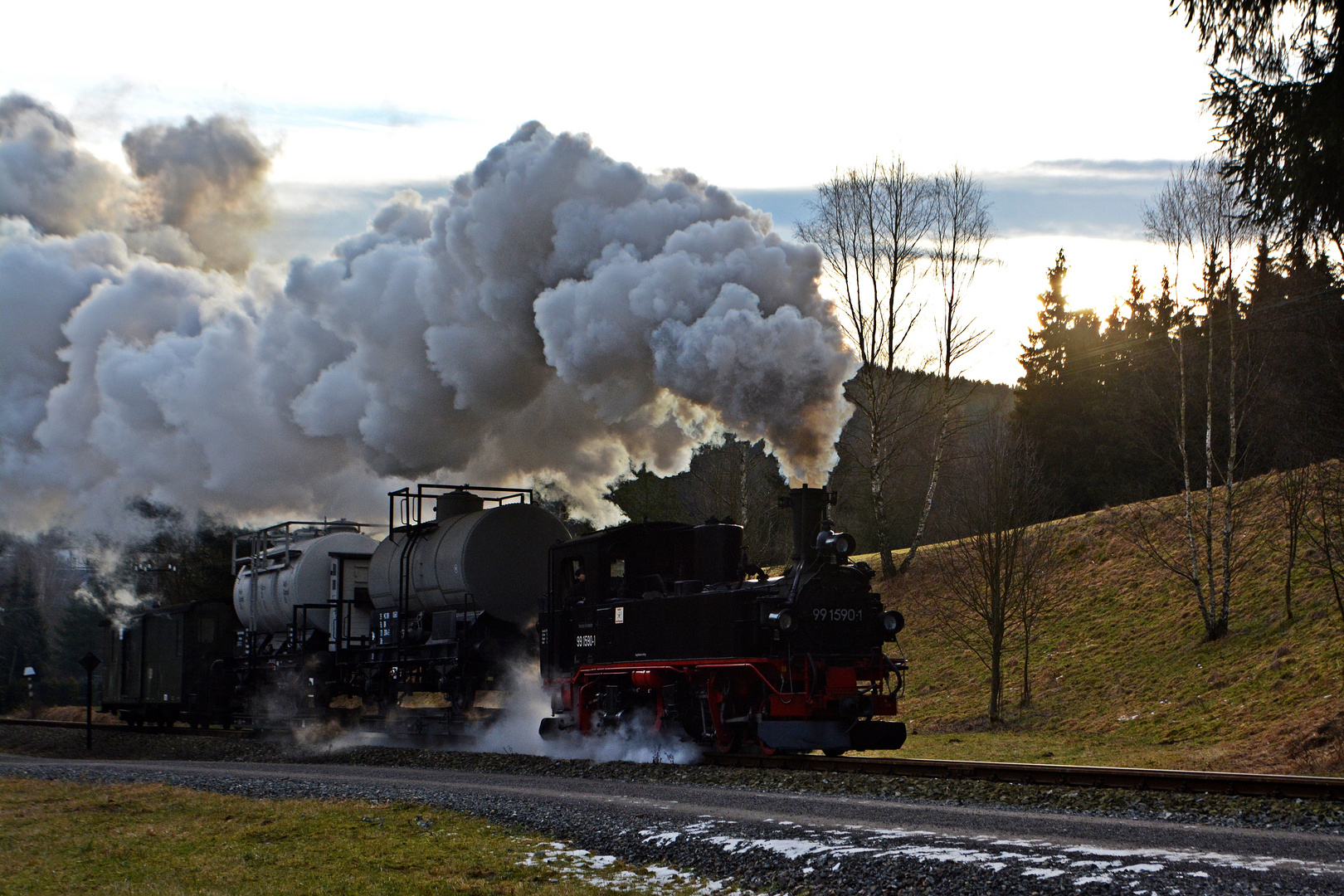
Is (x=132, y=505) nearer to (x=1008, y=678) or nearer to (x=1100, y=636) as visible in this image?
(x=1008, y=678)

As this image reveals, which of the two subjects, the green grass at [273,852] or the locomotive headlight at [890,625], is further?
the locomotive headlight at [890,625]

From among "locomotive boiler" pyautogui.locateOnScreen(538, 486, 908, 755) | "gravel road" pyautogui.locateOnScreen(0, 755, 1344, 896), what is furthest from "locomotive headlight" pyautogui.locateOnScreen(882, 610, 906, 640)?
"gravel road" pyautogui.locateOnScreen(0, 755, 1344, 896)

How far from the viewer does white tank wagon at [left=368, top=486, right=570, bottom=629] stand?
18391mm

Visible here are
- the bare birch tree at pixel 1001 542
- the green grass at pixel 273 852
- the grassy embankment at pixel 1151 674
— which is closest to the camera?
the green grass at pixel 273 852

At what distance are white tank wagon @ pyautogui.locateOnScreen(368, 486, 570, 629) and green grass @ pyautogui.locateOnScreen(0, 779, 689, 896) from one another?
6221 millimetres

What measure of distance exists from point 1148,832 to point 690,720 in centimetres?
751

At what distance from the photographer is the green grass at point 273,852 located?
8148 mm

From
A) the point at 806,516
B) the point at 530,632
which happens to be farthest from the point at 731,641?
the point at 530,632

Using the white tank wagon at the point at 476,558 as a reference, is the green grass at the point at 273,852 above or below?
below

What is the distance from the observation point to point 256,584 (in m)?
24.8

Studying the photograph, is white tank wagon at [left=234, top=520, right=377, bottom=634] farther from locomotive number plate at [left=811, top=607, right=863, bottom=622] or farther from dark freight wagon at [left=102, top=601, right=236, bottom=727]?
locomotive number plate at [left=811, top=607, right=863, bottom=622]

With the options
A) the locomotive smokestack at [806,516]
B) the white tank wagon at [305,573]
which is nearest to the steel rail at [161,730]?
the white tank wagon at [305,573]

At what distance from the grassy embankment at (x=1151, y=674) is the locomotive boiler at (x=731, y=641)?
447cm

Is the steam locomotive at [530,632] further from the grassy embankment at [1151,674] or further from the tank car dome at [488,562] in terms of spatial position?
the grassy embankment at [1151,674]
